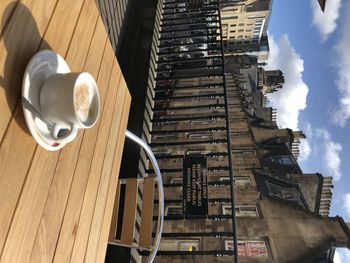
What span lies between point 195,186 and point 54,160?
2313 millimetres

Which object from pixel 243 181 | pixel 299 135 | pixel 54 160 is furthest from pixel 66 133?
pixel 299 135

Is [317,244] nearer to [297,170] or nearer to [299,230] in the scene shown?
[299,230]

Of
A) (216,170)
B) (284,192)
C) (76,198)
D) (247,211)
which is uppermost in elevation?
(284,192)

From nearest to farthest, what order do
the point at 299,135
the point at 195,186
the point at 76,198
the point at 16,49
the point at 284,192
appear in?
the point at 16,49 → the point at 76,198 → the point at 195,186 → the point at 284,192 → the point at 299,135

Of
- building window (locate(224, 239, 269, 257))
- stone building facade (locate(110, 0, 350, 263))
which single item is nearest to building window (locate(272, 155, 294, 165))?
stone building facade (locate(110, 0, 350, 263))

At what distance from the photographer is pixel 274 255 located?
10.7m

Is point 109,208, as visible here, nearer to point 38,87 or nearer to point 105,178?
point 105,178

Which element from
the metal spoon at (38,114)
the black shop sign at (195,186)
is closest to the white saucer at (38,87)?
the metal spoon at (38,114)

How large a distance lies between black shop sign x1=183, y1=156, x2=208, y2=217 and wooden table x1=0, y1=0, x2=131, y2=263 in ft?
5.50

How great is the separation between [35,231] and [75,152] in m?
0.35

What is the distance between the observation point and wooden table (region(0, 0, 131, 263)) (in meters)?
0.77

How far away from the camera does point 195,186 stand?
3141 millimetres

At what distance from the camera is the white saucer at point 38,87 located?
2.77 feet

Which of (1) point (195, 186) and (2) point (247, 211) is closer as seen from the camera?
(1) point (195, 186)
